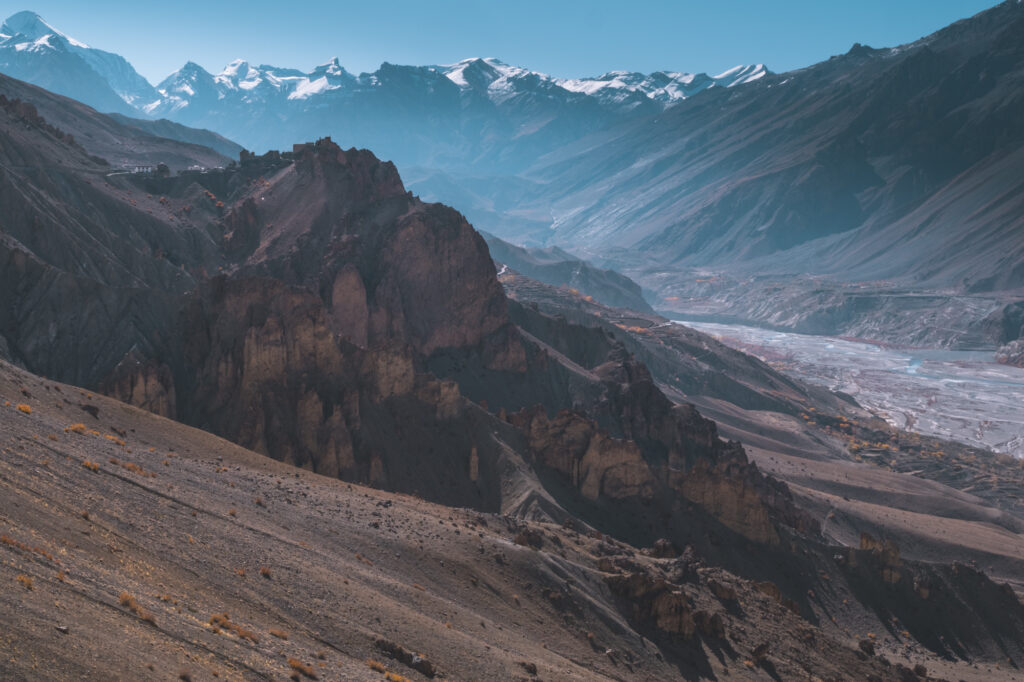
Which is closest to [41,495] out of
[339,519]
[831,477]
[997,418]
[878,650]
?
[339,519]

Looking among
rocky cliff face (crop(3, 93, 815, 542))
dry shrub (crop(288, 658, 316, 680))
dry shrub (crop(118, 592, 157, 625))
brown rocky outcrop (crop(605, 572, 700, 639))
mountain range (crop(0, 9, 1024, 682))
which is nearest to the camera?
dry shrub (crop(118, 592, 157, 625))

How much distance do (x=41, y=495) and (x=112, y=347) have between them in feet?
121

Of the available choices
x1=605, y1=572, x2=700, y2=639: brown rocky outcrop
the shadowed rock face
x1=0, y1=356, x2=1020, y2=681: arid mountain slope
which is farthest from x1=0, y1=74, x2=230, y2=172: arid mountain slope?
x1=605, y1=572, x2=700, y2=639: brown rocky outcrop

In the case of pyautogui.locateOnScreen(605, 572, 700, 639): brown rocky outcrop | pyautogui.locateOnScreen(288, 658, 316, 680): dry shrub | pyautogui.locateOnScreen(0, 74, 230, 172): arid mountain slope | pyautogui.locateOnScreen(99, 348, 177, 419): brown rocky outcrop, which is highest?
pyautogui.locateOnScreen(0, 74, 230, 172): arid mountain slope

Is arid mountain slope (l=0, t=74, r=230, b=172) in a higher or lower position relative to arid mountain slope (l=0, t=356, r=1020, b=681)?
higher

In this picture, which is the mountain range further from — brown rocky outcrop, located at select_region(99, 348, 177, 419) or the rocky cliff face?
the rocky cliff face

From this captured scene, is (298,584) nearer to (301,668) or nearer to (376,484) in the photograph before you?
(301,668)

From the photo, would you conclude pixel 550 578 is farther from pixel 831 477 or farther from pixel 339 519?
pixel 831 477

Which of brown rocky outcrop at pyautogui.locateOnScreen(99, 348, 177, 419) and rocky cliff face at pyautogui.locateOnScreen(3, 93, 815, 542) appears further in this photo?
rocky cliff face at pyautogui.locateOnScreen(3, 93, 815, 542)

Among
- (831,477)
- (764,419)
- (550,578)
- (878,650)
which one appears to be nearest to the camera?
(550,578)

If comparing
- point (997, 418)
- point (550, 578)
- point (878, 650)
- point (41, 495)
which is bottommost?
point (878, 650)

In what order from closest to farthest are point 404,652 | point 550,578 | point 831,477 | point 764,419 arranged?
point 404,652
point 550,578
point 831,477
point 764,419

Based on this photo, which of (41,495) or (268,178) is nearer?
(41,495)

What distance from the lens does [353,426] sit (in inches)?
2211
